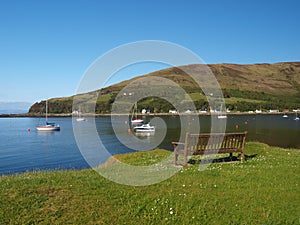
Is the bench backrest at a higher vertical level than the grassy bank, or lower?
higher

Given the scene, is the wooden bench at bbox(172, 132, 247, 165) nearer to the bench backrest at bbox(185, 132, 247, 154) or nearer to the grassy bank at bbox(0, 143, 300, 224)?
the bench backrest at bbox(185, 132, 247, 154)

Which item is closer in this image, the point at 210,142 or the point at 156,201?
the point at 156,201

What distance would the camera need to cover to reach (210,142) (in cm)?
1520

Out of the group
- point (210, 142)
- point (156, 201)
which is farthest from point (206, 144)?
point (156, 201)

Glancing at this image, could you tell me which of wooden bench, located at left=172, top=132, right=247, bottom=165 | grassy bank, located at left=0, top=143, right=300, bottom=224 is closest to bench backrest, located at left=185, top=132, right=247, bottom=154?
wooden bench, located at left=172, top=132, right=247, bottom=165

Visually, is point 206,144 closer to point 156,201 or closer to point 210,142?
point 210,142

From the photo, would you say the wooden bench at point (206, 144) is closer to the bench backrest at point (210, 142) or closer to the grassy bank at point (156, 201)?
the bench backrest at point (210, 142)

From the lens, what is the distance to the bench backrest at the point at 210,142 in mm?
14852

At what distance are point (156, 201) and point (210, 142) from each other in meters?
7.32

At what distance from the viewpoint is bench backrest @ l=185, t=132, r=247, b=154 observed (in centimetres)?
1485

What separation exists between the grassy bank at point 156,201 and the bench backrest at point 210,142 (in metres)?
3.73

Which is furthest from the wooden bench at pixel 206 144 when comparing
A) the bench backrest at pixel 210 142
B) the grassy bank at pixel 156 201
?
the grassy bank at pixel 156 201

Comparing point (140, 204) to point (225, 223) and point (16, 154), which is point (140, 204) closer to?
point (225, 223)

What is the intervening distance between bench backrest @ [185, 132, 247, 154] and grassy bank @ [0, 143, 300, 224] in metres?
3.73
